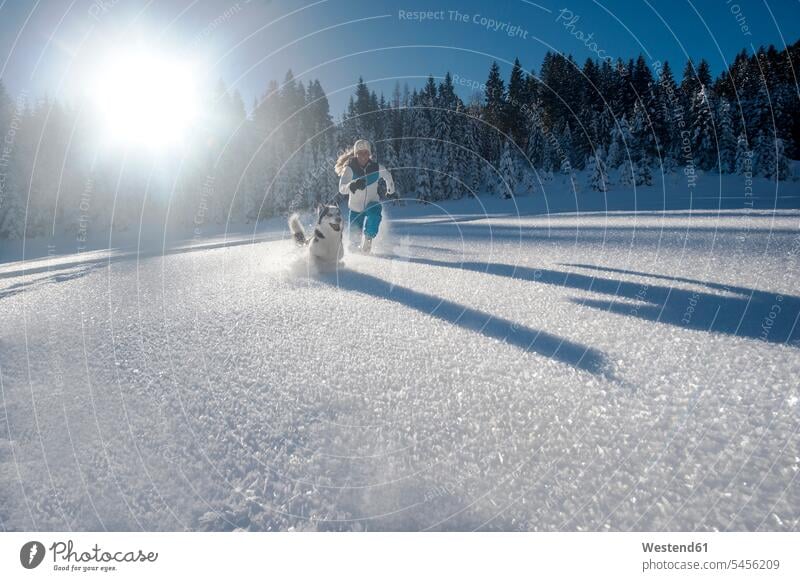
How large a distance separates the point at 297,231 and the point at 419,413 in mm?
5158

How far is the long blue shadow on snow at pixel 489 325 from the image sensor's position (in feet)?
6.33

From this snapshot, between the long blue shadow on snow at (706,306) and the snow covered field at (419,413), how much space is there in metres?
0.02

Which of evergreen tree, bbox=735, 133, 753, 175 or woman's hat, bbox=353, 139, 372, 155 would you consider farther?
evergreen tree, bbox=735, 133, 753, 175

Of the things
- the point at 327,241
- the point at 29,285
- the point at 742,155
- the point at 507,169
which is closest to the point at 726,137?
the point at 742,155

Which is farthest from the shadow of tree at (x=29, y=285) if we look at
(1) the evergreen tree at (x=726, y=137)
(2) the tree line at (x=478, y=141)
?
(1) the evergreen tree at (x=726, y=137)

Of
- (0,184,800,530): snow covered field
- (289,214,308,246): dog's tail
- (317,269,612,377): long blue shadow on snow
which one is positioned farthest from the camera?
(289,214,308,246): dog's tail

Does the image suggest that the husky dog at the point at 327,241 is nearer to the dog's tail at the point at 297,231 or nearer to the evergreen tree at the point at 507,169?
the dog's tail at the point at 297,231

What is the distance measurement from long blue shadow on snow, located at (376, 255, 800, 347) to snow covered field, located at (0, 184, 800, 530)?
0.02m

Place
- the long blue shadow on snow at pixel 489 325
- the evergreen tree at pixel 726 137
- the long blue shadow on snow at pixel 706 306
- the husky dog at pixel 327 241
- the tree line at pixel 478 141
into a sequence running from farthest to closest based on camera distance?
1. the evergreen tree at pixel 726 137
2. the tree line at pixel 478 141
3. the husky dog at pixel 327 241
4. the long blue shadow on snow at pixel 706 306
5. the long blue shadow on snow at pixel 489 325

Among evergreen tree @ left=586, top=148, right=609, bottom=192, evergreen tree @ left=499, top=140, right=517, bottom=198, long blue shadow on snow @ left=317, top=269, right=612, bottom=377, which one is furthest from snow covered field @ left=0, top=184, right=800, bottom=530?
evergreen tree @ left=586, top=148, right=609, bottom=192

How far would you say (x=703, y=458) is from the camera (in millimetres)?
1143

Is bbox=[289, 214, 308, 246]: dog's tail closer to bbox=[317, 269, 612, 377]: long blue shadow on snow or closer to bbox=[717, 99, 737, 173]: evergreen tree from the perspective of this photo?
bbox=[317, 269, 612, 377]: long blue shadow on snow

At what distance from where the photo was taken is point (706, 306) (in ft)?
8.48

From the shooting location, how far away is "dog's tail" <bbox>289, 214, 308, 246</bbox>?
20.3 ft
